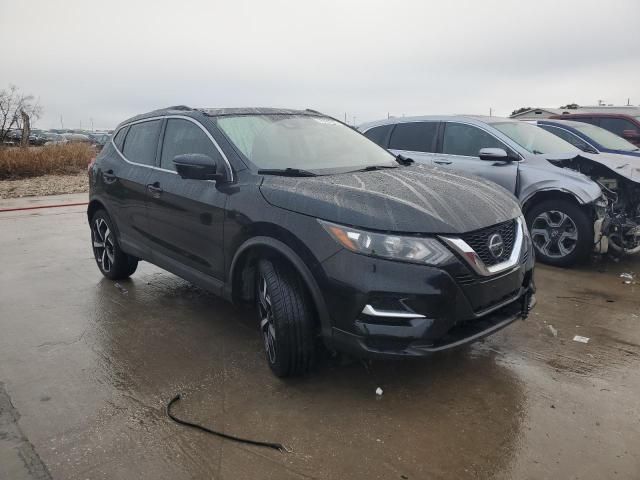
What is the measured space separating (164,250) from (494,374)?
2732mm

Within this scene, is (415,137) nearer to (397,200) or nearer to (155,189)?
(155,189)

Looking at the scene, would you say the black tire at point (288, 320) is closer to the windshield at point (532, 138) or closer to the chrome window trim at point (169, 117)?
the chrome window trim at point (169, 117)

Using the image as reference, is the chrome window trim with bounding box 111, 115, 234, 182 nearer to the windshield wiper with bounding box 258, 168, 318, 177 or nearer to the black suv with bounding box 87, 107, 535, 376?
the black suv with bounding box 87, 107, 535, 376

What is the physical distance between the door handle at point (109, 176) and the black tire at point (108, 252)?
0.38 metres

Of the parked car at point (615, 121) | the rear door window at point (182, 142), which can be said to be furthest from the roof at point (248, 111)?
the parked car at point (615, 121)

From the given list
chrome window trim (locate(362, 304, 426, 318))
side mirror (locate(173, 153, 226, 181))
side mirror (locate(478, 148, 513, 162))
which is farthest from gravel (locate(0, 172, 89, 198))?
chrome window trim (locate(362, 304, 426, 318))

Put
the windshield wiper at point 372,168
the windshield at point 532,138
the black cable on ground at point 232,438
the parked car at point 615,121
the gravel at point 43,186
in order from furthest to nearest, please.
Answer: the gravel at point 43,186
the parked car at point 615,121
the windshield at point 532,138
the windshield wiper at point 372,168
the black cable on ground at point 232,438

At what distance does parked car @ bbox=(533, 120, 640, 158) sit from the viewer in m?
7.75

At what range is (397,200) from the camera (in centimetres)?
294

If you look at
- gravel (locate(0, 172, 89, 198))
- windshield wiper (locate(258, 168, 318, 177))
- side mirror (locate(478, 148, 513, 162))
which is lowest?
gravel (locate(0, 172, 89, 198))

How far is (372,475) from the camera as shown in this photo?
243cm

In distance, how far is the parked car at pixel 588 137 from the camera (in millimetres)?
7750

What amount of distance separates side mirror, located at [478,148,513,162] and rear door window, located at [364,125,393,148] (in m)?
1.71

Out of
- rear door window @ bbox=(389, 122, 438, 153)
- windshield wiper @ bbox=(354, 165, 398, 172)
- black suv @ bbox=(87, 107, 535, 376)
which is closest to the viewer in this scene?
black suv @ bbox=(87, 107, 535, 376)
